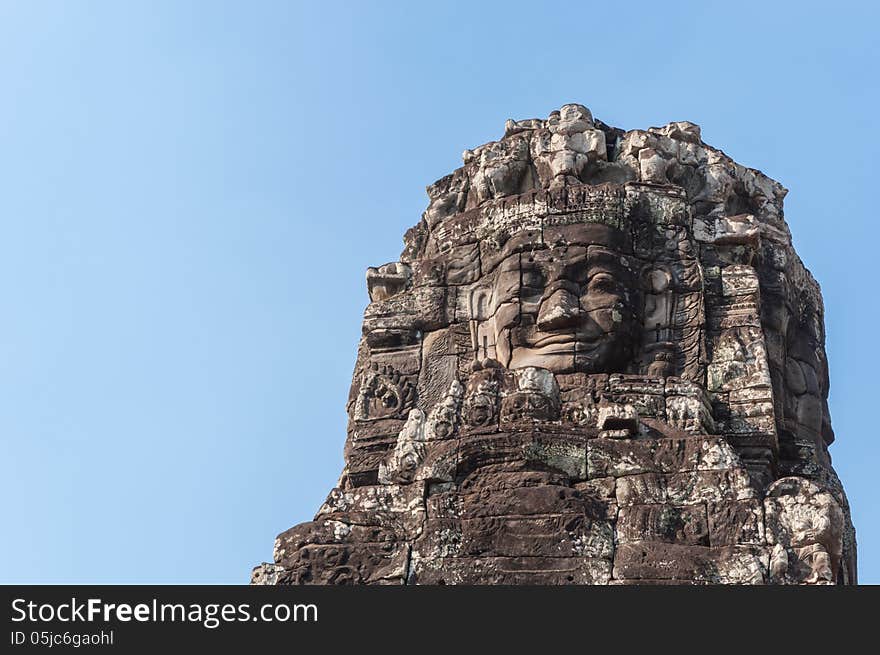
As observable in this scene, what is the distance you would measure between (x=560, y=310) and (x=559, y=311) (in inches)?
0.9

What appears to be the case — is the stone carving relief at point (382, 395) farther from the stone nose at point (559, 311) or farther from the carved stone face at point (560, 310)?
the stone nose at point (559, 311)

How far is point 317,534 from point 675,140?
6997 millimetres

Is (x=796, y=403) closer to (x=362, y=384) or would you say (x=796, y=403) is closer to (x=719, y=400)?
(x=719, y=400)

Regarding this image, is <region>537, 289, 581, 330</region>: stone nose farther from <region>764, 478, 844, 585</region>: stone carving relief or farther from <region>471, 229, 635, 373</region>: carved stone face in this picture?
<region>764, 478, 844, 585</region>: stone carving relief

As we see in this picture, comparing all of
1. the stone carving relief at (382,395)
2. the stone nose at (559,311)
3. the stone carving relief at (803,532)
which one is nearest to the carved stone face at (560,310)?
the stone nose at (559,311)

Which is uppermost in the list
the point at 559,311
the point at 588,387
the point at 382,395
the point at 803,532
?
the point at 559,311

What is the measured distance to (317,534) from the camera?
757 inches

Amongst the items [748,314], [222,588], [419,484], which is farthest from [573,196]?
[222,588]

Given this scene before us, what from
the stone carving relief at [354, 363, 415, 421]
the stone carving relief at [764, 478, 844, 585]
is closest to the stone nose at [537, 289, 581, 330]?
the stone carving relief at [354, 363, 415, 421]

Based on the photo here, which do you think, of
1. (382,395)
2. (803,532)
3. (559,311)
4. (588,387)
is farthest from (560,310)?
(803,532)

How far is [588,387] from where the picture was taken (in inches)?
804

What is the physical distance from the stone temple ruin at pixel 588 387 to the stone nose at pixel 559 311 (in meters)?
0.02

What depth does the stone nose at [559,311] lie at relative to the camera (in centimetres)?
2105

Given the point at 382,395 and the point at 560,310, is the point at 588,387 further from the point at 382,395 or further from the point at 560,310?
the point at 382,395
